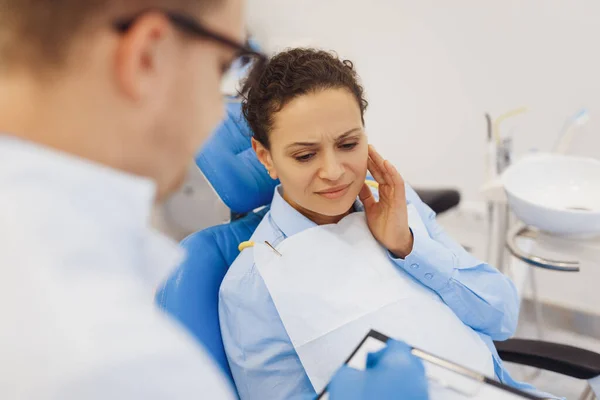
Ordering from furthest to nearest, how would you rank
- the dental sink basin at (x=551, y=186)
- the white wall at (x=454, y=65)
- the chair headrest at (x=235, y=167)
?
the white wall at (x=454, y=65) < the dental sink basin at (x=551, y=186) < the chair headrest at (x=235, y=167)

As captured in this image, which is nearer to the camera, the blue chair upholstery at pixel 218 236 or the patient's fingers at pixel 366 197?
the blue chair upholstery at pixel 218 236

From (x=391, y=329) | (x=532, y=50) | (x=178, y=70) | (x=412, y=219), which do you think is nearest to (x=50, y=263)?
(x=178, y=70)

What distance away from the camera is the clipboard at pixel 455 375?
0.64 metres

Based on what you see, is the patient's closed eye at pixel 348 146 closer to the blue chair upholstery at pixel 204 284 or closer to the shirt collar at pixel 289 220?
the shirt collar at pixel 289 220

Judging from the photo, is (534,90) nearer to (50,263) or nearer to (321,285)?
(321,285)

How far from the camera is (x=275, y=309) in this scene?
1.03m

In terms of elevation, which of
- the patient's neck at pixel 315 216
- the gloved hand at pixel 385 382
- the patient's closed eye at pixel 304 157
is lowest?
the patient's neck at pixel 315 216

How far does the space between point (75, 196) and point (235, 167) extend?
0.78 meters

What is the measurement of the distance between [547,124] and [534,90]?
0.49 feet

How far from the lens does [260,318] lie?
102cm

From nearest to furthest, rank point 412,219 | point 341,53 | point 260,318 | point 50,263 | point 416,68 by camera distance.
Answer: point 50,263 → point 260,318 → point 412,219 → point 416,68 → point 341,53

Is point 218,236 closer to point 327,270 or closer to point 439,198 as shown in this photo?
point 327,270

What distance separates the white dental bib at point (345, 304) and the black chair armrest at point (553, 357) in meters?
0.14

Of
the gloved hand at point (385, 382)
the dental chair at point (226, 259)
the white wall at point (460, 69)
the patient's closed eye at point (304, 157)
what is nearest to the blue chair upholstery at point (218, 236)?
the dental chair at point (226, 259)
